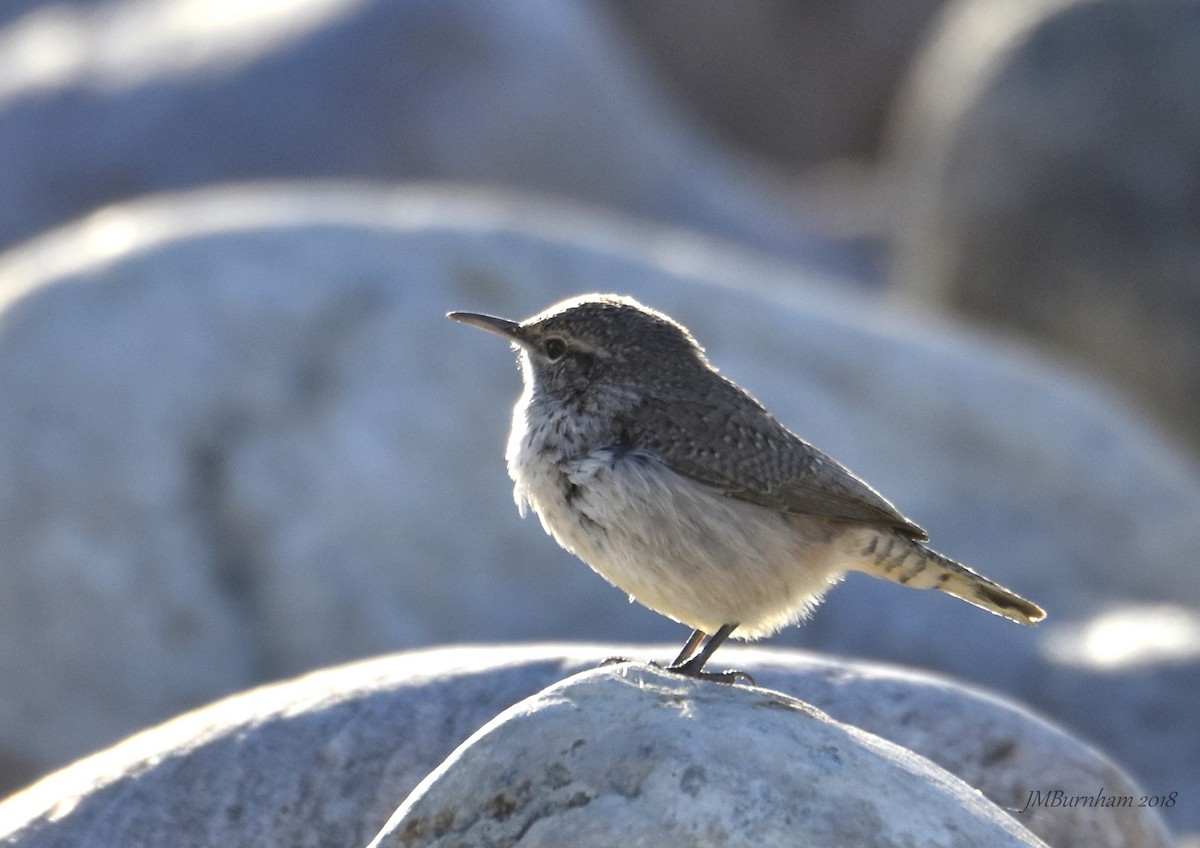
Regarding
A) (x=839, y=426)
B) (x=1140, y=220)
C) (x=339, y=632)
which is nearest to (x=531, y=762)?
(x=339, y=632)

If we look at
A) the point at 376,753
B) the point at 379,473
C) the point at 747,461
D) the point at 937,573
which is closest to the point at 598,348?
the point at 747,461

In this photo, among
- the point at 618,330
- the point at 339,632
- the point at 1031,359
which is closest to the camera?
the point at 618,330

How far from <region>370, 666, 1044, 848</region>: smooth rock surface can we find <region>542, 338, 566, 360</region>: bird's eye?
5.27 feet

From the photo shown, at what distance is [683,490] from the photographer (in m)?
5.14

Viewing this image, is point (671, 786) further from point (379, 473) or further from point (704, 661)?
point (379, 473)

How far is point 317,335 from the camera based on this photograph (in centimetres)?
Answer: 883

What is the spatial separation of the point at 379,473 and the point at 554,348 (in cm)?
304

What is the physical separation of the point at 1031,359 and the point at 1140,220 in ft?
9.41

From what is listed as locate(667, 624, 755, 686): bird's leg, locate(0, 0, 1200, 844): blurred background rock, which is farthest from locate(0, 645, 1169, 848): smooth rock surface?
locate(0, 0, 1200, 844): blurred background rock

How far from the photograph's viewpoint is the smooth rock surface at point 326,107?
1351 cm

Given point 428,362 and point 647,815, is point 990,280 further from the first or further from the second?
point 647,815

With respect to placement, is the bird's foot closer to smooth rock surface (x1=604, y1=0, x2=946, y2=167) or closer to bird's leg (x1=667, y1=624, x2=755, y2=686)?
bird's leg (x1=667, y1=624, x2=755, y2=686)

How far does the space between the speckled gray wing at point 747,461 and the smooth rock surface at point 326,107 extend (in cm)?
870

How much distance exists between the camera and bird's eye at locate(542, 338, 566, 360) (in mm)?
5605
